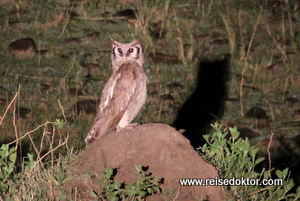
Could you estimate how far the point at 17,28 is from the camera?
18.7m

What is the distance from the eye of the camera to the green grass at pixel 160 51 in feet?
47.6

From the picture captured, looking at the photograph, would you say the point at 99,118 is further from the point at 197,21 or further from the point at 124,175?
the point at 197,21

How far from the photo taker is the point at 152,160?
8203mm

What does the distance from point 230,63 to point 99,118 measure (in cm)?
820

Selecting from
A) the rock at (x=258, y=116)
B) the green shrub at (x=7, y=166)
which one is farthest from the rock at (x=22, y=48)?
the green shrub at (x=7, y=166)

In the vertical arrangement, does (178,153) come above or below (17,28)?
above

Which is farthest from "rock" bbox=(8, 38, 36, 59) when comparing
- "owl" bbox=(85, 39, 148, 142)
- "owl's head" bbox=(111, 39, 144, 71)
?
"owl" bbox=(85, 39, 148, 142)

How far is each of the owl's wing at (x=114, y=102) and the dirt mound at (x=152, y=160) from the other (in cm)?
82

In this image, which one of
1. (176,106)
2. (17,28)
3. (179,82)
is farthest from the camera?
(17,28)

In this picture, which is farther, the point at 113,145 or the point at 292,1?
the point at 292,1

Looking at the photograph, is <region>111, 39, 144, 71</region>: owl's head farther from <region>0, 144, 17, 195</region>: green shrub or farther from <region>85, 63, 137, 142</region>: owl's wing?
<region>0, 144, 17, 195</region>: green shrub

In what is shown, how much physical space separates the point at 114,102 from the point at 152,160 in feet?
4.91

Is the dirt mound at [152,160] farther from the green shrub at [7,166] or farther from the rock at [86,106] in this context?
the rock at [86,106]

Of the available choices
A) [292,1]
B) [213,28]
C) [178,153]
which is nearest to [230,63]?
[213,28]
